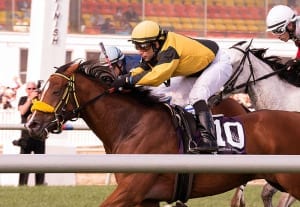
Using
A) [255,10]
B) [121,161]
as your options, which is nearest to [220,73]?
[121,161]

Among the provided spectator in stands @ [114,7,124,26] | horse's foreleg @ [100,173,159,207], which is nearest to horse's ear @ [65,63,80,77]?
horse's foreleg @ [100,173,159,207]

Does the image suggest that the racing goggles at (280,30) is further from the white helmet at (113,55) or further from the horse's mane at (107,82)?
the horse's mane at (107,82)

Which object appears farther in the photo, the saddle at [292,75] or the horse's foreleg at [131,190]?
the saddle at [292,75]

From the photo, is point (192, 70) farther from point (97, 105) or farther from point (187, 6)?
point (187, 6)

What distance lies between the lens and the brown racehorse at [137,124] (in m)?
5.39

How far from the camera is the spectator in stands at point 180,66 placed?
5.43 meters

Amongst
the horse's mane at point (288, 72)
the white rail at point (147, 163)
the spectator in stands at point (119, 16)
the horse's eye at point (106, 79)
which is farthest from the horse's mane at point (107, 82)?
the spectator in stands at point (119, 16)

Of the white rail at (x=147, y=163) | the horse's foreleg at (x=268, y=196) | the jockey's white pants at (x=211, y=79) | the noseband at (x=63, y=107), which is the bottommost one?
the horse's foreleg at (x=268, y=196)

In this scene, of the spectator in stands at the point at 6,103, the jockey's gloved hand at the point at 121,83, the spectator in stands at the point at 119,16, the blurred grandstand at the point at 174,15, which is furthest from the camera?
the spectator in stands at the point at 119,16

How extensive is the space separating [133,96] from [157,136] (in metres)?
0.37

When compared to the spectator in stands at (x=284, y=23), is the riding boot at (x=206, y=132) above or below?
below

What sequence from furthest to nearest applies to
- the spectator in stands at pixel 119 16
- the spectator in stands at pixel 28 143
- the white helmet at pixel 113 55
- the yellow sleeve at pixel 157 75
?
the spectator in stands at pixel 119 16 < the spectator in stands at pixel 28 143 < the white helmet at pixel 113 55 < the yellow sleeve at pixel 157 75

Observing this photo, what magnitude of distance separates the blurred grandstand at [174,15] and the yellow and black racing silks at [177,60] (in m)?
15.1

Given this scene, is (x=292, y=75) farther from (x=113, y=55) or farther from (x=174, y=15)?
(x=174, y=15)
